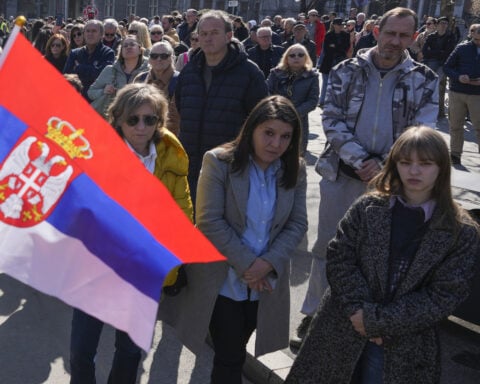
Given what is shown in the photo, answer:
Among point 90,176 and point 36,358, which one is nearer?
point 90,176

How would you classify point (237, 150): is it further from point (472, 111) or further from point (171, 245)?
point (472, 111)

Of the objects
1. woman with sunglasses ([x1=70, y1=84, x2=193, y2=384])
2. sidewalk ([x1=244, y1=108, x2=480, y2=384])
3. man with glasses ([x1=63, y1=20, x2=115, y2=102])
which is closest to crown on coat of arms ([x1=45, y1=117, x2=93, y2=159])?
woman with sunglasses ([x1=70, y1=84, x2=193, y2=384])

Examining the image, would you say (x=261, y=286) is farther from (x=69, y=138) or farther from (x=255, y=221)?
(x=69, y=138)

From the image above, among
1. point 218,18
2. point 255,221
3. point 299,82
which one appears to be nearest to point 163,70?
point 218,18

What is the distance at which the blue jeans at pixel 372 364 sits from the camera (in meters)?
2.86

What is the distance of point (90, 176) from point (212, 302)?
45.4 inches

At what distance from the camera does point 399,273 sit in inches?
110

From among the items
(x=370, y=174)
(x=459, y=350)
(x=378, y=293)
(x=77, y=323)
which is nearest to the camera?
(x=378, y=293)

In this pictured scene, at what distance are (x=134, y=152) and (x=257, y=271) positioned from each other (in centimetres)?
80

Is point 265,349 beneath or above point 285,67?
beneath

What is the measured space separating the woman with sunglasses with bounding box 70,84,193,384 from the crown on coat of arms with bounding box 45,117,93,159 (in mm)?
904

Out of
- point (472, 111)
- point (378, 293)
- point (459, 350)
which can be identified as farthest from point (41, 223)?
point (472, 111)

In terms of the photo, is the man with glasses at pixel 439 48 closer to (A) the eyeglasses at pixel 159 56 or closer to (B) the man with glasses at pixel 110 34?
(B) the man with glasses at pixel 110 34

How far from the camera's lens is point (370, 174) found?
12.5ft
